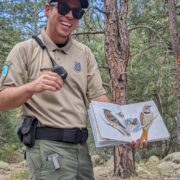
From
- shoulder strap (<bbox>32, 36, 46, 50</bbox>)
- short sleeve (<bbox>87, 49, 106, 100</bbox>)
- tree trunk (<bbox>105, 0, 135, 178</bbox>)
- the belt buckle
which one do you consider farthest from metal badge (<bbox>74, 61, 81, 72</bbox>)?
tree trunk (<bbox>105, 0, 135, 178</bbox>)

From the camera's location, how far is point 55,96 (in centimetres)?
236

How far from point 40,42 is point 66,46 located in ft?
0.59

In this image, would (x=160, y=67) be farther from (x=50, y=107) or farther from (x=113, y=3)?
(x=50, y=107)

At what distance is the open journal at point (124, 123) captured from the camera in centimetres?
237

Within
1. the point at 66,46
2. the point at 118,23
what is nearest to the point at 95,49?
the point at 118,23

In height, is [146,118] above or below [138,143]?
above

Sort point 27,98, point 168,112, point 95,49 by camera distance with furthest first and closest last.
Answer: point 168,112 < point 95,49 < point 27,98

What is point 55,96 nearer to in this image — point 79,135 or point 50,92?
point 50,92

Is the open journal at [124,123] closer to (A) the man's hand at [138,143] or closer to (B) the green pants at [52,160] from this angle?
(A) the man's hand at [138,143]

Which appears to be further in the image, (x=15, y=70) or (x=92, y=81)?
(x=92, y=81)

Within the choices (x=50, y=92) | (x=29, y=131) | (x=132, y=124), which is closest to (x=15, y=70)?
(x=50, y=92)

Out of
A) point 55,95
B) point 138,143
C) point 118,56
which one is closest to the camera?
point 55,95

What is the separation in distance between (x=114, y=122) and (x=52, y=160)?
48cm

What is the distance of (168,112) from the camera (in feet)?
52.1
